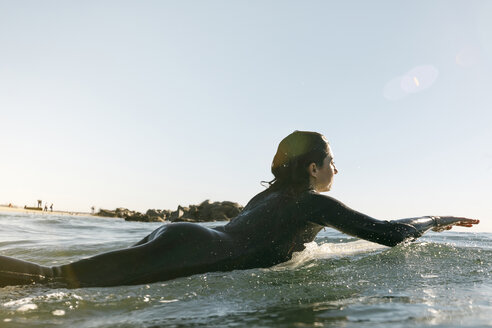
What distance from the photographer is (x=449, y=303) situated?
8.89 ft

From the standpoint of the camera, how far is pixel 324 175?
14.0 feet

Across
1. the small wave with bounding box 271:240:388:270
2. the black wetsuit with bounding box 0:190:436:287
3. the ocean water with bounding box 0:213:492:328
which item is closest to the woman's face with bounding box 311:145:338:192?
the black wetsuit with bounding box 0:190:436:287

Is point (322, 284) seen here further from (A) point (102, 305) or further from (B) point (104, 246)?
(B) point (104, 246)

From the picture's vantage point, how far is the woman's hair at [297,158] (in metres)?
4.15

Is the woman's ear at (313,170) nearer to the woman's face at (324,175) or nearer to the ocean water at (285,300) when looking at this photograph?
the woman's face at (324,175)

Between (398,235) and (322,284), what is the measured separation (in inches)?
37.3

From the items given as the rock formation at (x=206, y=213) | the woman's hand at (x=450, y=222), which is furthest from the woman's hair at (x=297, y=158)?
the rock formation at (x=206, y=213)

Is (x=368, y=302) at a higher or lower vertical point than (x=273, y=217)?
lower

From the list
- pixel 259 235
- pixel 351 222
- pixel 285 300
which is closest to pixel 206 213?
pixel 259 235

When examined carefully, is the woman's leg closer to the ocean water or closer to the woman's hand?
the ocean water

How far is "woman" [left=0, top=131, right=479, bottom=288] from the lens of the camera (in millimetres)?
3232

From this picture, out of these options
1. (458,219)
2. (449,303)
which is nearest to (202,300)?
(449,303)

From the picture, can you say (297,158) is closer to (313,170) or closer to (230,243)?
(313,170)

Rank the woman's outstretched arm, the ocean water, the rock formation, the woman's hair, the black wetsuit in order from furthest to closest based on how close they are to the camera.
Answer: the rock formation → the woman's hair → the woman's outstretched arm → the black wetsuit → the ocean water
